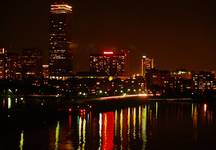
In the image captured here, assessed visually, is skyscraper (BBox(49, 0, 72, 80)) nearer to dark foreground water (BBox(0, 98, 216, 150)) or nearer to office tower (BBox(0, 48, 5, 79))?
office tower (BBox(0, 48, 5, 79))

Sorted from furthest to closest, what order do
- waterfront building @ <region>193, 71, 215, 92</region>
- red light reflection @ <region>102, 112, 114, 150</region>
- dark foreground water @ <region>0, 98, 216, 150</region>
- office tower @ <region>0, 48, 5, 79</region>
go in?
waterfront building @ <region>193, 71, 215, 92</region> → office tower @ <region>0, 48, 5, 79</region> → dark foreground water @ <region>0, 98, 216, 150</region> → red light reflection @ <region>102, 112, 114, 150</region>

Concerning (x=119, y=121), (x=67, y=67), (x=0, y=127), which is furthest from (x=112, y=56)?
(x=0, y=127)

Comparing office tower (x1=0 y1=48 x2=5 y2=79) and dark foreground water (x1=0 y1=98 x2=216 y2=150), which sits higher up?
office tower (x1=0 y1=48 x2=5 y2=79)

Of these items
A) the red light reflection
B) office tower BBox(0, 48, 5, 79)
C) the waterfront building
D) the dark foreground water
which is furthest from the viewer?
the waterfront building

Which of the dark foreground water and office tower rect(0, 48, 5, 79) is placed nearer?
the dark foreground water

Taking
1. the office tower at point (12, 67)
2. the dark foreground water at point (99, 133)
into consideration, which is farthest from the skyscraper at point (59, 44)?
the dark foreground water at point (99, 133)

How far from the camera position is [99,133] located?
91.8 ft

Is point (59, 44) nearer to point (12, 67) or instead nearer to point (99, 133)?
point (12, 67)

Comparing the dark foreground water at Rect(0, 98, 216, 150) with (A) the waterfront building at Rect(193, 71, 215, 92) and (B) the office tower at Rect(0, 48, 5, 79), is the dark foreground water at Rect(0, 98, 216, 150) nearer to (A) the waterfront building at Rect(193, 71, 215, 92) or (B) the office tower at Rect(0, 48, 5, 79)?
(B) the office tower at Rect(0, 48, 5, 79)

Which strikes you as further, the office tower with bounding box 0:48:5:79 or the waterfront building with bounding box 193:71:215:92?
the waterfront building with bounding box 193:71:215:92

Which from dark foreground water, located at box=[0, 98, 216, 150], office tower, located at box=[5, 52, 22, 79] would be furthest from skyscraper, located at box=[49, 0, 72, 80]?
dark foreground water, located at box=[0, 98, 216, 150]

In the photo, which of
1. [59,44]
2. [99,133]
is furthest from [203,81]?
[99,133]

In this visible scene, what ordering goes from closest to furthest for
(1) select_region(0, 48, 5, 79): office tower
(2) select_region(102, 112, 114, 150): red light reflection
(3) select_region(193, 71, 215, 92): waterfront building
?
(2) select_region(102, 112, 114, 150): red light reflection < (1) select_region(0, 48, 5, 79): office tower < (3) select_region(193, 71, 215, 92): waterfront building

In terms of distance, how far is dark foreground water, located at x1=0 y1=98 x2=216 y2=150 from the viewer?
76.1 feet
